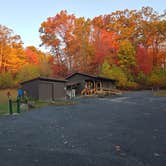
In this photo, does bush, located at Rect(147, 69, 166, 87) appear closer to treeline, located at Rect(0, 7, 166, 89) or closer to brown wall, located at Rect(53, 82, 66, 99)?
treeline, located at Rect(0, 7, 166, 89)

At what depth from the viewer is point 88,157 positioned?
140 inches

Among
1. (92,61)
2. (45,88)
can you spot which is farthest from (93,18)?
(45,88)

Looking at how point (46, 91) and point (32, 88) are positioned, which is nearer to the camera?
point (32, 88)

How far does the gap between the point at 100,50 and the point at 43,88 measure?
64.4 feet

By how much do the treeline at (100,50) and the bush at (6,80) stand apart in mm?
1229

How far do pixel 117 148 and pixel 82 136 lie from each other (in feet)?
4.47

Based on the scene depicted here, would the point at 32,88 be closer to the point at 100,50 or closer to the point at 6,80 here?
the point at 6,80

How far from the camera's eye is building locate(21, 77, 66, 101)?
1872cm

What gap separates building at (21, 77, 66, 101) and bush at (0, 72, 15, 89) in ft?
37.1

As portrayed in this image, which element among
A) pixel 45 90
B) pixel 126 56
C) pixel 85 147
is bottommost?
pixel 85 147

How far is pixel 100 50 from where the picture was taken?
35.6 m

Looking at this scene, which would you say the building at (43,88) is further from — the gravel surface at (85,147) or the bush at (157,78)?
the bush at (157,78)

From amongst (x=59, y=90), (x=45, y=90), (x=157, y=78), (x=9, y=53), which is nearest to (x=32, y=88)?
(x=45, y=90)

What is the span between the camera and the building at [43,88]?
737 inches
